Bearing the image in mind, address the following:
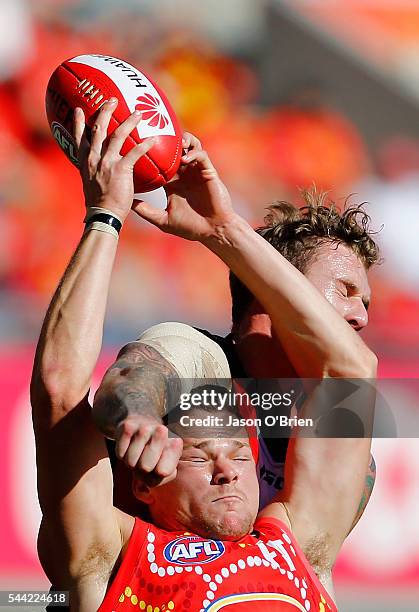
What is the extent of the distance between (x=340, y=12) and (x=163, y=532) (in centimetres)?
786

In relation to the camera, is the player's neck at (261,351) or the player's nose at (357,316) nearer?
the player's neck at (261,351)

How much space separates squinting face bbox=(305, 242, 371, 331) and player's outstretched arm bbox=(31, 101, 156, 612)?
84 centimetres

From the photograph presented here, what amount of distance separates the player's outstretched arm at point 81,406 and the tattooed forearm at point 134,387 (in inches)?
3.0

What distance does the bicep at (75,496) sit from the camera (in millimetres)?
2375

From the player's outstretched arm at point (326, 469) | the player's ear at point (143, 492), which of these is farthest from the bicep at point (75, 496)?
the player's outstretched arm at point (326, 469)

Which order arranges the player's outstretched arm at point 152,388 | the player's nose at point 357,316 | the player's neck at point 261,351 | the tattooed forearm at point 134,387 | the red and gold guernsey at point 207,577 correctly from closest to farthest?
the player's outstretched arm at point 152,388 → the tattooed forearm at point 134,387 → the red and gold guernsey at point 207,577 → the player's neck at point 261,351 → the player's nose at point 357,316

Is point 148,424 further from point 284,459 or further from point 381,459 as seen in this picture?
point 381,459

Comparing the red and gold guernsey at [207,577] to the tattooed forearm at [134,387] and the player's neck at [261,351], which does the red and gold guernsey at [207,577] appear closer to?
the tattooed forearm at [134,387]

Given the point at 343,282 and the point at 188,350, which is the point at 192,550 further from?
the point at 343,282

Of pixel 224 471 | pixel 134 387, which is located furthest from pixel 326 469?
pixel 134 387

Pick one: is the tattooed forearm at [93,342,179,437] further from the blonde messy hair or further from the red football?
the blonde messy hair

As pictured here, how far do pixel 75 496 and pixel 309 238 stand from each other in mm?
1346

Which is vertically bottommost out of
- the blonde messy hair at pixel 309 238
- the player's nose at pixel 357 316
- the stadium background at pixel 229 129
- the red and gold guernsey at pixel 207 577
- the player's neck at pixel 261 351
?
the red and gold guernsey at pixel 207 577

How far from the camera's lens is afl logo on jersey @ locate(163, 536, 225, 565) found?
8.38 feet
